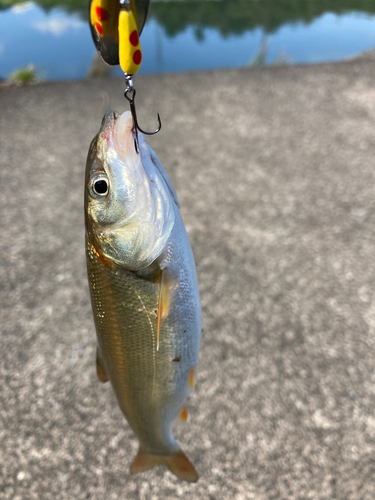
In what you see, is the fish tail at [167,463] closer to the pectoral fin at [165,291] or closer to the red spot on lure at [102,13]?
the pectoral fin at [165,291]

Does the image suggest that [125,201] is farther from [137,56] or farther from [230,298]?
[230,298]

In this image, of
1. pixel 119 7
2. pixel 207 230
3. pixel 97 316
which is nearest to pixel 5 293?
pixel 207 230

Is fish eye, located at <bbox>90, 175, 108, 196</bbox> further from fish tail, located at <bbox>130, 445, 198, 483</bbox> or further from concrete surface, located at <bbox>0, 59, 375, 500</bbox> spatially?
fish tail, located at <bbox>130, 445, 198, 483</bbox>

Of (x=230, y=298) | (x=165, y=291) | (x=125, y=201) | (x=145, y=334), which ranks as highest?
(x=125, y=201)

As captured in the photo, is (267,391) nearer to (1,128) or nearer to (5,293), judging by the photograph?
(5,293)

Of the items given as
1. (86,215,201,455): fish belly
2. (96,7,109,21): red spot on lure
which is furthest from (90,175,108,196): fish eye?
(96,7,109,21): red spot on lure

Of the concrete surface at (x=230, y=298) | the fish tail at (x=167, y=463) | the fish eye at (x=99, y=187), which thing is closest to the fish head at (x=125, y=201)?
the fish eye at (x=99, y=187)

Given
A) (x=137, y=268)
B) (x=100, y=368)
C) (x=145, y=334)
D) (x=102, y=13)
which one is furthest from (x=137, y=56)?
(x=100, y=368)
